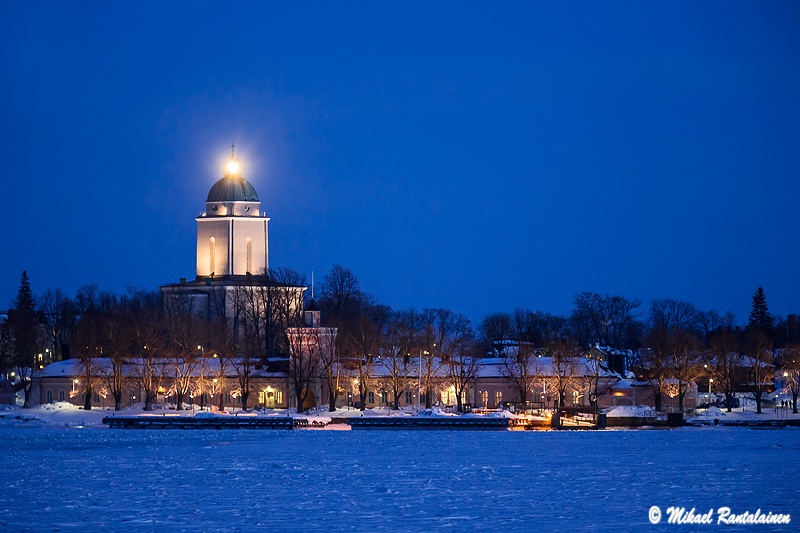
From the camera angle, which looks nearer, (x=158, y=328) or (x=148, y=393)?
(x=148, y=393)

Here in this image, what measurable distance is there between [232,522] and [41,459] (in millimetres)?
20283

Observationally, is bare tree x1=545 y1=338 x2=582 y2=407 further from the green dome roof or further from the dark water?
the green dome roof

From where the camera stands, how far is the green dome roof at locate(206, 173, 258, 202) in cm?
11825

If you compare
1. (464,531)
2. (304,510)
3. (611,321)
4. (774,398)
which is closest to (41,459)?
(304,510)

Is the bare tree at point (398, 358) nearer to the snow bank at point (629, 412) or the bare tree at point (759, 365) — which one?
the snow bank at point (629, 412)

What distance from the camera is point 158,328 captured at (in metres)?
99.6

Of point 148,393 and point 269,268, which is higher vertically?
point 269,268

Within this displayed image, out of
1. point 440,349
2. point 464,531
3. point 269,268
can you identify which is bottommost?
point 464,531

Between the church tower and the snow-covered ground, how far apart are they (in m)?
50.9

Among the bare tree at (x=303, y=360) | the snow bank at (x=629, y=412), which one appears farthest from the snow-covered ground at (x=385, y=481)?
the bare tree at (x=303, y=360)

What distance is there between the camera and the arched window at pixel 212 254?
11756cm

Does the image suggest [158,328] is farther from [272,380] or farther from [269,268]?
[269,268]

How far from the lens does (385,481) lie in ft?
143

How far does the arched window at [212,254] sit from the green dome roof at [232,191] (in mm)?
3116
